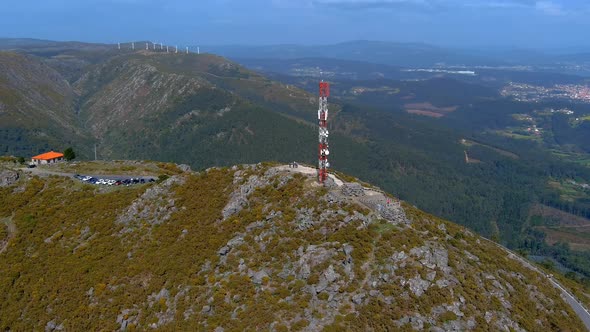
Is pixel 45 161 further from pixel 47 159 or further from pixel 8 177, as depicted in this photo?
pixel 8 177

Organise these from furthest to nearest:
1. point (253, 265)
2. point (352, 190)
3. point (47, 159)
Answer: point (47, 159)
point (352, 190)
point (253, 265)

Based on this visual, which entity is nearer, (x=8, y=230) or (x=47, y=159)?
(x=8, y=230)

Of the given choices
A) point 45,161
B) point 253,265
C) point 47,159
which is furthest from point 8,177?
point 253,265

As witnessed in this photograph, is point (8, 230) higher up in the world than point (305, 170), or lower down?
lower down

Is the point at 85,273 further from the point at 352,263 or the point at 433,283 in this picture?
the point at 433,283

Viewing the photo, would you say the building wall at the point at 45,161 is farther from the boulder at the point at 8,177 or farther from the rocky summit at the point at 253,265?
the rocky summit at the point at 253,265

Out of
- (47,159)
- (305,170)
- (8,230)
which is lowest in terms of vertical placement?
(8,230)

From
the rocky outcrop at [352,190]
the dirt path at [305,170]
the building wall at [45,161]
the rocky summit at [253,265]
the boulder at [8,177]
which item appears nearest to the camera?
the rocky summit at [253,265]

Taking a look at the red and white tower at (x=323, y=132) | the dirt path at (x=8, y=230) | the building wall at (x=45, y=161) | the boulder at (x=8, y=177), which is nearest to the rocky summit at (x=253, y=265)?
the dirt path at (x=8, y=230)

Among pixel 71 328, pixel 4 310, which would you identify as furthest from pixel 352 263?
pixel 4 310

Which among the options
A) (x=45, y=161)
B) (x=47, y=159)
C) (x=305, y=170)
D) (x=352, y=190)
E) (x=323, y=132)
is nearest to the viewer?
(x=352, y=190)
